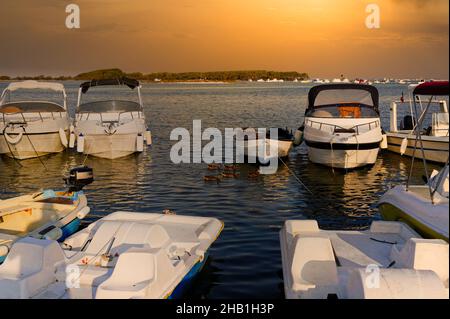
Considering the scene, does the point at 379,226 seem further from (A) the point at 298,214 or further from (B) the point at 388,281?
(A) the point at 298,214

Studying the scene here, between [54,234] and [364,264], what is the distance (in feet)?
20.4

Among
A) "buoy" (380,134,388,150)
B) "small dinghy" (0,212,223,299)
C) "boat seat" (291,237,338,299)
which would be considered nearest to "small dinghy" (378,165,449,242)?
"boat seat" (291,237,338,299)

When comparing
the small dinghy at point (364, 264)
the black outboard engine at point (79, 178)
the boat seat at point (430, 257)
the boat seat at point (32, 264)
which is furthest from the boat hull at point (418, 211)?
the black outboard engine at point (79, 178)

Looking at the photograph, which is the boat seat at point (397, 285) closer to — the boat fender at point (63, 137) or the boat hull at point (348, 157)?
the boat hull at point (348, 157)

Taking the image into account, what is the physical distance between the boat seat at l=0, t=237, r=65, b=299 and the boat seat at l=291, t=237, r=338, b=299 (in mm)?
3655

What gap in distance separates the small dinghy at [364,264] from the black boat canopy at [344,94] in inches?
514

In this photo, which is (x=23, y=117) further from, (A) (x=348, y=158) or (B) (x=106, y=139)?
(A) (x=348, y=158)

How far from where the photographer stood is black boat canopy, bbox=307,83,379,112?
21688 millimetres

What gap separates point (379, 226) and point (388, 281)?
386cm

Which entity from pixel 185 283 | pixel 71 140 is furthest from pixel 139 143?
pixel 185 283

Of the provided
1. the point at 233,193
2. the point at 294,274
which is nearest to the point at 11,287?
the point at 294,274

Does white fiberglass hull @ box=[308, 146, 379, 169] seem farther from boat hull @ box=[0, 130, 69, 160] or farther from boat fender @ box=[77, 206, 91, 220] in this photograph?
boat hull @ box=[0, 130, 69, 160]

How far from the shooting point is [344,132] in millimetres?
18969

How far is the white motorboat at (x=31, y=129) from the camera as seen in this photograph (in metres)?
22.6
